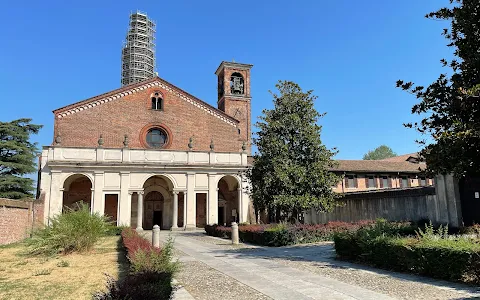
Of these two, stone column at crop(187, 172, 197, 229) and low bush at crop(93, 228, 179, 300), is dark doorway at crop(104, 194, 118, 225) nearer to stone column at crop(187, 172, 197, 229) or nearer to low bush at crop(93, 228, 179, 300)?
stone column at crop(187, 172, 197, 229)

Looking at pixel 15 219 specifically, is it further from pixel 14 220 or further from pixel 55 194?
pixel 55 194

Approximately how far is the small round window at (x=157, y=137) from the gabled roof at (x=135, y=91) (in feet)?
13.5

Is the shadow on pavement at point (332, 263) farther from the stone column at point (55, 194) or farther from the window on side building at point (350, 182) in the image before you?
the window on side building at point (350, 182)

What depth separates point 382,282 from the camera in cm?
867

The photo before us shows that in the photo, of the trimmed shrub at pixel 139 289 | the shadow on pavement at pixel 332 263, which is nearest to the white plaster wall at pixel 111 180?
the shadow on pavement at pixel 332 263

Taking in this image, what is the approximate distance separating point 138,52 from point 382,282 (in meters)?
71.8

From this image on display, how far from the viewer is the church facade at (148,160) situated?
→ 101ft

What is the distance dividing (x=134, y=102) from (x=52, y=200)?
38.7 ft

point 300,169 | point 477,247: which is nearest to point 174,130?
point 300,169

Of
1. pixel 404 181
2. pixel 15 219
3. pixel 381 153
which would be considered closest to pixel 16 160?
pixel 15 219

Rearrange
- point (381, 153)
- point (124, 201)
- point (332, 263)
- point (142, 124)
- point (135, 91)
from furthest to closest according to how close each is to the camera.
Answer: point (381, 153) → point (135, 91) → point (142, 124) → point (124, 201) → point (332, 263)

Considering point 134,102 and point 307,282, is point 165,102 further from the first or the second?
point 307,282

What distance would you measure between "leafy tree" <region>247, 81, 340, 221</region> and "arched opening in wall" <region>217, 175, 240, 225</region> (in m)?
15.9

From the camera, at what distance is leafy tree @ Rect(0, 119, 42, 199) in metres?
34.4
